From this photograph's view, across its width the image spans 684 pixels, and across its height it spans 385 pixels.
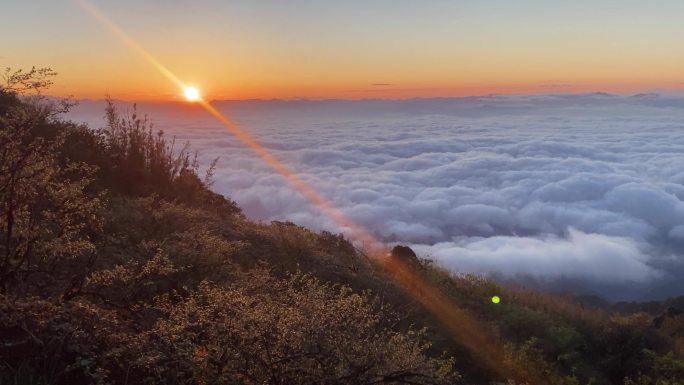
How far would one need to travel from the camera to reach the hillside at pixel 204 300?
348cm

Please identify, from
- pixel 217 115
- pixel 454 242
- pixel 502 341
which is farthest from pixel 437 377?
pixel 217 115

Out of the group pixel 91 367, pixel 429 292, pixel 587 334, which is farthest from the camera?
pixel 587 334

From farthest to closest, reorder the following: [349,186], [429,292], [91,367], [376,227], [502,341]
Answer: [349,186], [376,227], [429,292], [502,341], [91,367]

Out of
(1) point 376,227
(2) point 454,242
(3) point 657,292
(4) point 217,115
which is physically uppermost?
(4) point 217,115

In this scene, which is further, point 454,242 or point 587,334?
point 454,242

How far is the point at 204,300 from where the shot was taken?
5.35 metres

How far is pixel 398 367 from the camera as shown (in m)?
3.68

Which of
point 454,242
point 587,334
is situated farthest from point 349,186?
point 587,334

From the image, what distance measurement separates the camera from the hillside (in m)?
3.48

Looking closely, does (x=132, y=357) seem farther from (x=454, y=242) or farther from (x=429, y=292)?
(x=454, y=242)

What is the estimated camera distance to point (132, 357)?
3506mm

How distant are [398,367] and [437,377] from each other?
272mm

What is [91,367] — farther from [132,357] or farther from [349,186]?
[349,186]

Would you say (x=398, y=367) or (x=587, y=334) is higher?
(x=398, y=367)
